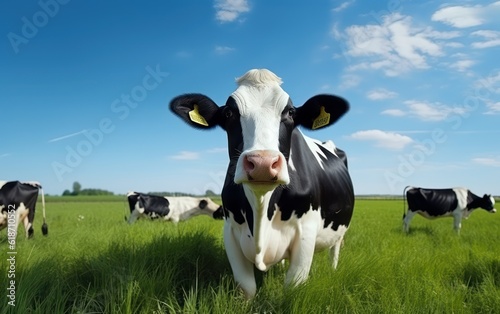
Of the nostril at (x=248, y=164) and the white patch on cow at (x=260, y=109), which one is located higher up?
the white patch on cow at (x=260, y=109)

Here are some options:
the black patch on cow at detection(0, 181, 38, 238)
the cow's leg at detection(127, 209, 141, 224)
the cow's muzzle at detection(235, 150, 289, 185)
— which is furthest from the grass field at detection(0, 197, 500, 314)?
the cow's leg at detection(127, 209, 141, 224)

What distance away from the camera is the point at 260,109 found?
3035 millimetres

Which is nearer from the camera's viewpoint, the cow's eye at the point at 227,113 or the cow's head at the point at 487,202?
the cow's eye at the point at 227,113

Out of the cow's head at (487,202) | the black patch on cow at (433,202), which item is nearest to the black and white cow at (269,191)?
the black patch on cow at (433,202)

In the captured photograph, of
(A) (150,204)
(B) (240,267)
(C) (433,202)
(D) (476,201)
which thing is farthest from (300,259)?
(D) (476,201)

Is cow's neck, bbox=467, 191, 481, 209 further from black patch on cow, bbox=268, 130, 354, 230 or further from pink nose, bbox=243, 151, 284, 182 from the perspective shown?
pink nose, bbox=243, 151, 284, 182

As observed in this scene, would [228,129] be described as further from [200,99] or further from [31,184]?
[31,184]

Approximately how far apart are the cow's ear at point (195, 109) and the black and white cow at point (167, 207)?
14.1 meters

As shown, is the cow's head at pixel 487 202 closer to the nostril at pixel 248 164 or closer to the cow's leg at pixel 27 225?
the nostril at pixel 248 164

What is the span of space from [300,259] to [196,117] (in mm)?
1676

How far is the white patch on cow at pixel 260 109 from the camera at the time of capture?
8.96 ft

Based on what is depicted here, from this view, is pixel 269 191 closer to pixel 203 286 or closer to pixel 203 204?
pixel 203 286

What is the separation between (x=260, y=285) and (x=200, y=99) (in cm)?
210

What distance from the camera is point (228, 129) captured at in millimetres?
3297
